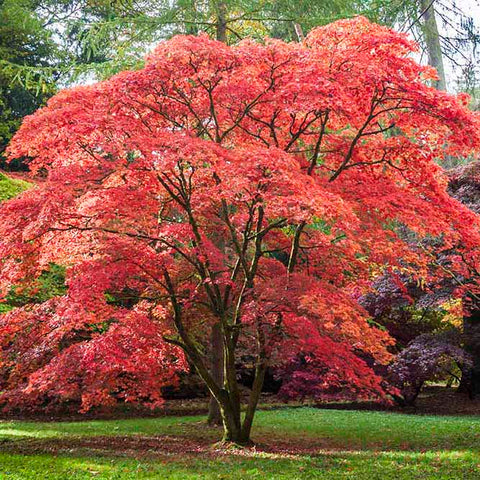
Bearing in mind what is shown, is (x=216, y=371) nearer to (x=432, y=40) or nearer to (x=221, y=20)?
(x=221, y=20)

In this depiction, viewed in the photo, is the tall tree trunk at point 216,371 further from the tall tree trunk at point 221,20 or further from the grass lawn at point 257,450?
the tall tree trunk at point 221,20

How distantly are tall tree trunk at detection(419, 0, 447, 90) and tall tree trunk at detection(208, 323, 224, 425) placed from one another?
9235 mm

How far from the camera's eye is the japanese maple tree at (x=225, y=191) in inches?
274

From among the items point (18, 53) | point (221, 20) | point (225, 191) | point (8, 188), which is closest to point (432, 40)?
point (221, 20)

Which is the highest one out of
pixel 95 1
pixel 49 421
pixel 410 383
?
pixel 95 1

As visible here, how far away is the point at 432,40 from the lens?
53.5 feet

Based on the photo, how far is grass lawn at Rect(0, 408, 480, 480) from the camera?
6441 millimetres

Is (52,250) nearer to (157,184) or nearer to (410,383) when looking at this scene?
(157,184)

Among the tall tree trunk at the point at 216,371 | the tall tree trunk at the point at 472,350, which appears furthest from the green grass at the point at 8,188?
the tall tree trunk at the point at 472,350

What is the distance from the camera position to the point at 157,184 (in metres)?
8.02

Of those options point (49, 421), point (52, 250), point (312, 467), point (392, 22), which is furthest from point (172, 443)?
point (392, 22)

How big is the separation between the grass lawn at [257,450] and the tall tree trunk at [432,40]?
9093 millimetres

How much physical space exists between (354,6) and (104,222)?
29.9ft

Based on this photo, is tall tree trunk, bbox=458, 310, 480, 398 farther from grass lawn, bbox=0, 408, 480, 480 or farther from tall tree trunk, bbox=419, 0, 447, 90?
tall tree trunk, bbox=419, 0, 447, 90
